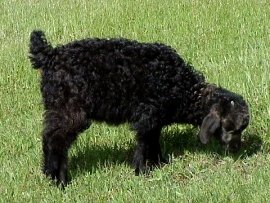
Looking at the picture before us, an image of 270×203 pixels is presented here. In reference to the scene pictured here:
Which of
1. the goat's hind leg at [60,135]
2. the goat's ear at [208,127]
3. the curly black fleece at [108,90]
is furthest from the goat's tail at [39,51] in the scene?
the goat's ear at [208,127]

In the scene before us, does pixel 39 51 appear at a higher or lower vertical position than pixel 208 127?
higher

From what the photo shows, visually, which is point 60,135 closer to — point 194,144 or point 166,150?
point 166,150

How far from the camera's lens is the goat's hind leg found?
586cm

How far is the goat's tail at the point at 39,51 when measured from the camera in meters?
6.00

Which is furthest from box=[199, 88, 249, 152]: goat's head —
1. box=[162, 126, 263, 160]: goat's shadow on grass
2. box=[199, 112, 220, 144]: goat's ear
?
box=[162, 126, 263, 160]: goat's shadow on grass

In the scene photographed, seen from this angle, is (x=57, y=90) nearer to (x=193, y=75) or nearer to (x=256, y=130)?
(x=193, y=75)

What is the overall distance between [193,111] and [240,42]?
10.8ft

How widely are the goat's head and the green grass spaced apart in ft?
0.75

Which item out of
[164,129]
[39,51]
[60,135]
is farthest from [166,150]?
[39,51]

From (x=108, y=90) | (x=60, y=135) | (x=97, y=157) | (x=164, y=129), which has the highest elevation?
(x=108, y=90)

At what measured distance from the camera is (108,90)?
5.98m

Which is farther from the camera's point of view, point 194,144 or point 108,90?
point 194,144

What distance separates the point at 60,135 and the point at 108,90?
0.64 meters

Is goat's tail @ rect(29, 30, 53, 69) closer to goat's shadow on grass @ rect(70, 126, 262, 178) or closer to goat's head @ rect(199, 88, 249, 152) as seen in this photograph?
goat's shadow on grass @ rect(70, 126, 262, 178)
